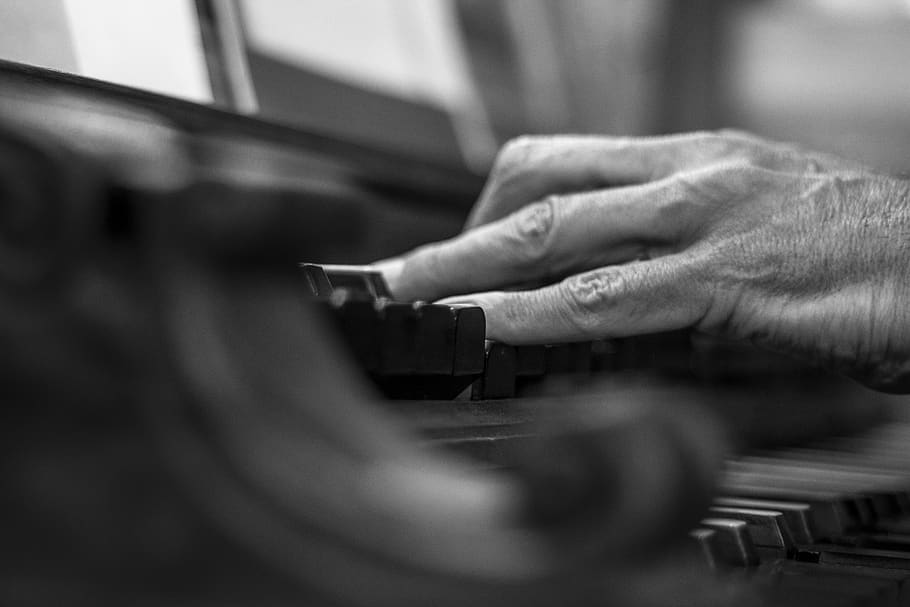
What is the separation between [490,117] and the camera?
1.72m

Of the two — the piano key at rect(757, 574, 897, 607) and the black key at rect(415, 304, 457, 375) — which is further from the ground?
the black key at rect(415, 304, 457, 375)

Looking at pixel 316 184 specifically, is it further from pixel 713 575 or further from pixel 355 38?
pixel 355 38

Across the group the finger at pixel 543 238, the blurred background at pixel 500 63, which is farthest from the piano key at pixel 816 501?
the blurred background at pixel 500 63

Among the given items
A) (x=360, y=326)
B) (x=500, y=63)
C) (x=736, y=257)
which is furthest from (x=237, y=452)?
(x=500, y=63)

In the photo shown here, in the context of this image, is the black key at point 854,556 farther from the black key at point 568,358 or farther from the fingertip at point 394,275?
the fingertip at point 394,275

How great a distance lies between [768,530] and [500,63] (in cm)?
139

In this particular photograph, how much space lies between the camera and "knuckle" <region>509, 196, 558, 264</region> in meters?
0.87

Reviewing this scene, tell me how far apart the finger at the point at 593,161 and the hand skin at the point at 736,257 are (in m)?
0.05

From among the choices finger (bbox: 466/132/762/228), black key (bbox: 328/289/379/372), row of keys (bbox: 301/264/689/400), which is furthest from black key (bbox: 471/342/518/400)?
finger (bbox: 466/132/762/228)

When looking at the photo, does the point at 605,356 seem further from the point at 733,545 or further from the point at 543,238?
the point at 733,545

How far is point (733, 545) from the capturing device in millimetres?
615

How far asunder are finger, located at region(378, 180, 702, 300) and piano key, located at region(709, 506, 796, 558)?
0.28m

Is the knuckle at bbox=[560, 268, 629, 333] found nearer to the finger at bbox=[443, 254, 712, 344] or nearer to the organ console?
the finger at bbox=[443, 254, 712, 344]

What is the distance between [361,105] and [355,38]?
14 cm
